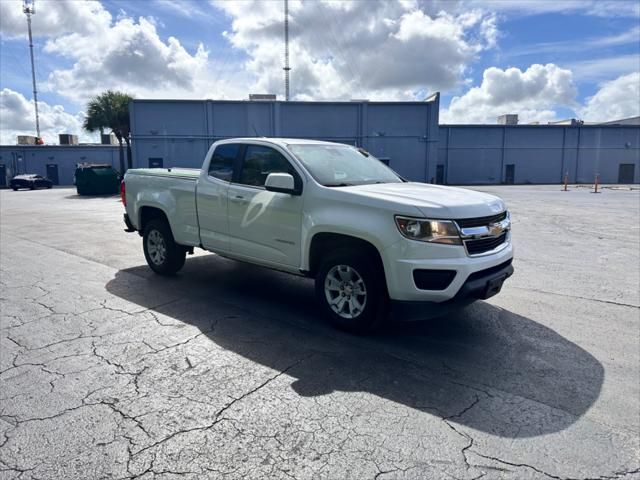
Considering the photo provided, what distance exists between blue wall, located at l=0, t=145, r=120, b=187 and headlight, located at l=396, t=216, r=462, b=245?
167ft

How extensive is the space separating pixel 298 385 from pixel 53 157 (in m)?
53.0

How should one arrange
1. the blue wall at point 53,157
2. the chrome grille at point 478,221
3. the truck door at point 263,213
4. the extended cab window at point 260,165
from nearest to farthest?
1. the chrome grille at point 478,221
2. the truck door at point 263,213
3. the extended cab window at point 260,165
4. the blue wall at point 53,157

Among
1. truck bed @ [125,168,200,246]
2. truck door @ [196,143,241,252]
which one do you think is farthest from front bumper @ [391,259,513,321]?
truck bed @ [125,168,200,246]

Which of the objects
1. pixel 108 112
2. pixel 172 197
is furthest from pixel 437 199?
pixel 108 112

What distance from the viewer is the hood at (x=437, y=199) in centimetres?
411

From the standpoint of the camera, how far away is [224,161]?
19.8 ft

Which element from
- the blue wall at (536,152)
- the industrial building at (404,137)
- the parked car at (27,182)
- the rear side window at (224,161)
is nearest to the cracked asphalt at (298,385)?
the rear side window at (224,161)

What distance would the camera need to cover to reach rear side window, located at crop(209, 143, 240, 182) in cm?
593

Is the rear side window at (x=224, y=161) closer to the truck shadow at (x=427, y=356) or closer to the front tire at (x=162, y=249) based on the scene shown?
the front tire at (x=162, y=249)

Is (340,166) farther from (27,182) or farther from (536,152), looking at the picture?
(536,152)

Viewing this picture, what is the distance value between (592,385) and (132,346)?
3.99m

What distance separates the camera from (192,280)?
6.81 meters

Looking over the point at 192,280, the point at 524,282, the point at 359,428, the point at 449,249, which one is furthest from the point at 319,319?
the point at 524,282

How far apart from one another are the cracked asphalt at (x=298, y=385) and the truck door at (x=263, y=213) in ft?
2.28
